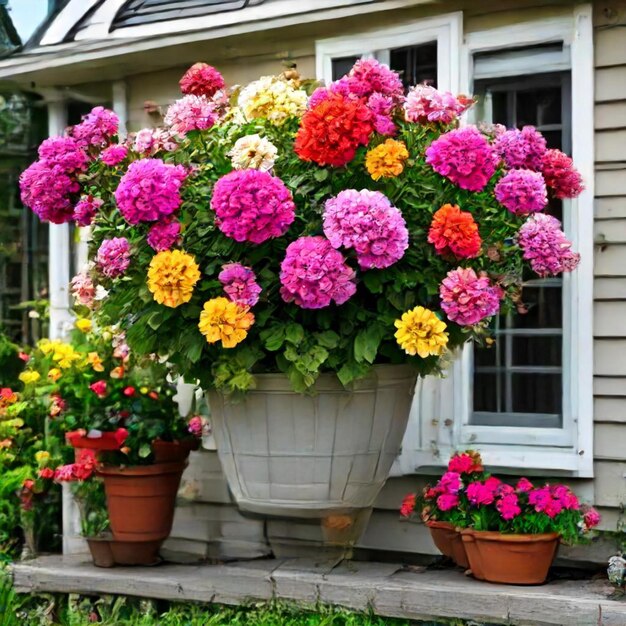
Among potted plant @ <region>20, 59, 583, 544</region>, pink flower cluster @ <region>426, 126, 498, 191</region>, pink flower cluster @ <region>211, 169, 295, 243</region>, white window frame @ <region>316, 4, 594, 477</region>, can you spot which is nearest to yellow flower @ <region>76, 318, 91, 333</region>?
potted plant @ <region>20, 59, 583, 544</region>

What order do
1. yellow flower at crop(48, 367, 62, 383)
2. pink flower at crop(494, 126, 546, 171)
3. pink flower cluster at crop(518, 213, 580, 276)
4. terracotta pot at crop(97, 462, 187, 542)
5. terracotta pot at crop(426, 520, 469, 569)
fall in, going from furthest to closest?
yellow flower at crop(48, 367, 62, 383)
terracotta pot at crop(97, 462, 187, 542)
terracotta pot at crop(426, 520, 469, 569)
pink flower at crop(494, 126, 546, 171)
pink flower cluster at crop(518, 213, 580, 276)

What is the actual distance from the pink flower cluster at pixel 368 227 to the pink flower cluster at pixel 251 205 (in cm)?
17

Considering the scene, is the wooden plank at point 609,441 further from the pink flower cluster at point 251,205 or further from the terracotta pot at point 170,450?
the terracotta pot at point 170,450

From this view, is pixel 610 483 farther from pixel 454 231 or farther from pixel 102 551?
pixel 102 551

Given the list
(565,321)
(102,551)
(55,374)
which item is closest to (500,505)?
(565,321)

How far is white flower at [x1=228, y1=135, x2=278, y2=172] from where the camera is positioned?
372 centimetres

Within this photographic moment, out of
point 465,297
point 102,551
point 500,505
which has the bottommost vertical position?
point 102,551

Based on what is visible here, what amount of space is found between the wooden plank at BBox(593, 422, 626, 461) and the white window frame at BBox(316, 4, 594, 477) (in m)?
0.05

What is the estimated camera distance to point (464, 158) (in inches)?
144

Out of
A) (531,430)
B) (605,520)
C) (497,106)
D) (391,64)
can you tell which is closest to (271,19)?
(391,64)

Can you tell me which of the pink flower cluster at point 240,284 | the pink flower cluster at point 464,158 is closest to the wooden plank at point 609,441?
the pink flower cluster at point 464,158

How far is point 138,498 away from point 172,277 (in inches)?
61.5

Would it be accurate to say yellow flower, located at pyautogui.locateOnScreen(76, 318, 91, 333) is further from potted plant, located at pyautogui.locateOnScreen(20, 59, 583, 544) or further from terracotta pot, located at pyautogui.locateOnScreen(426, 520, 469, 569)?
terracotta pot, located at pyautogui.locateOnScreen(426, 520, 469, 569)

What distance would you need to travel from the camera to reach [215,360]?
3.90 metres
